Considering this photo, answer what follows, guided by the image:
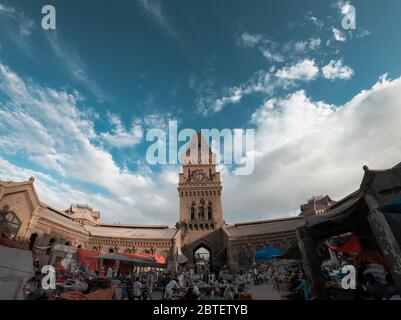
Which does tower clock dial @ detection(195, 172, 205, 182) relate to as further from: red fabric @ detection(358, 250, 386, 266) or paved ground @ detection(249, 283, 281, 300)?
red fabric @ detection(358, 250, 386, 266)

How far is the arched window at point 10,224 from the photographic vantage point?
2190 cm

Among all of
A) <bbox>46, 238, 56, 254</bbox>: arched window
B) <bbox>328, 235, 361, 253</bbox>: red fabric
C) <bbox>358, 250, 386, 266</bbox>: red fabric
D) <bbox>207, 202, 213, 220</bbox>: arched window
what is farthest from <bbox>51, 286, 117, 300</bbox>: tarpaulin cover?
<bbox>207, 202, 213, 220</bbox>: arched window

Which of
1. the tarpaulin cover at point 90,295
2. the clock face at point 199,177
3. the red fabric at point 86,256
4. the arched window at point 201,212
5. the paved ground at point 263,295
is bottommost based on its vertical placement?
the paved ground at point 263,295

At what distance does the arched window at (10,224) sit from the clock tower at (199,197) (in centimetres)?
2356

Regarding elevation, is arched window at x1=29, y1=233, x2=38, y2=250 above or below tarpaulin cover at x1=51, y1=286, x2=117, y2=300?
above

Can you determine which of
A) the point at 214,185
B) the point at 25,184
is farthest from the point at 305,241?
the point at 214,185

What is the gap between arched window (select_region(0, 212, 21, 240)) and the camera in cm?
2190

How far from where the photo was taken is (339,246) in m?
14.0

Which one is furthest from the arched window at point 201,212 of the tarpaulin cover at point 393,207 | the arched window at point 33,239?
the tarpaulin cover at point 393,207

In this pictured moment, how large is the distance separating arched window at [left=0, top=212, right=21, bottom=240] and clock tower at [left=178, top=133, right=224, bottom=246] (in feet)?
77.3

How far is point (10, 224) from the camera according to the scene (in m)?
22.7

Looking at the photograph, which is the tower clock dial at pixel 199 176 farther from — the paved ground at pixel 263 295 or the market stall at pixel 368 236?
the market stall at pixel 368 236

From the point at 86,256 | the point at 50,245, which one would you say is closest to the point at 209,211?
the point at 50,245

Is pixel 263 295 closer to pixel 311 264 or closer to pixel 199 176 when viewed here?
pixel 311 264
